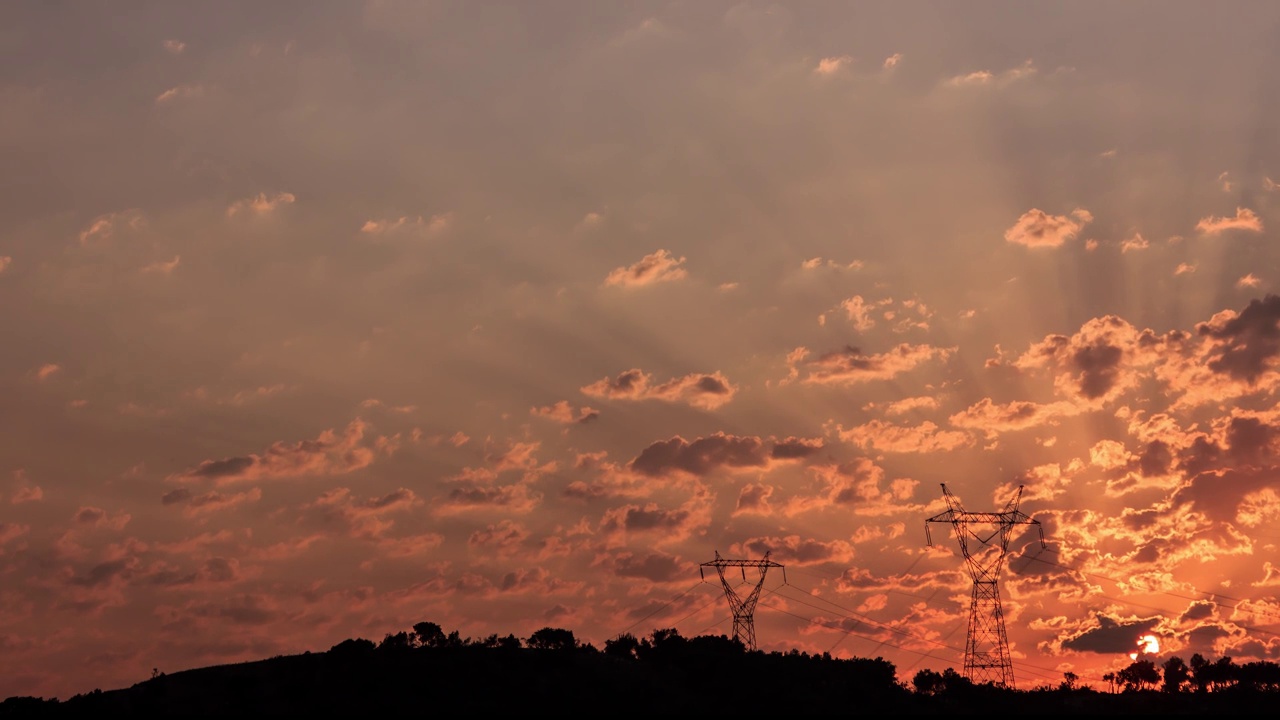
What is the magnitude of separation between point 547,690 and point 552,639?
104ft

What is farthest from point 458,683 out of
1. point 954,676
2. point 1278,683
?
point 1278,683

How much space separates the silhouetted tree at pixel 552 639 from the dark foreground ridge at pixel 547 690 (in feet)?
1.17

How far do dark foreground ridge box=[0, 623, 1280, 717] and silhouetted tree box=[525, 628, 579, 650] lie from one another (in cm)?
36

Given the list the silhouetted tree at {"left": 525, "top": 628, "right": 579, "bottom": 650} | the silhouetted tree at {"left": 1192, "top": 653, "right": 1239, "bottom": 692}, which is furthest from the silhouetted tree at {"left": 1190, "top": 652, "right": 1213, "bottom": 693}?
the silhouetted tree at {"left": 525, "top": 628, "right": 579, "bottom": 650}

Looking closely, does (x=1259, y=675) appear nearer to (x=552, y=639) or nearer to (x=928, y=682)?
(x=928, y=682)

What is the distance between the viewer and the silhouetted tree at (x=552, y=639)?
562 ft

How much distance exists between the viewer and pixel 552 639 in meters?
174

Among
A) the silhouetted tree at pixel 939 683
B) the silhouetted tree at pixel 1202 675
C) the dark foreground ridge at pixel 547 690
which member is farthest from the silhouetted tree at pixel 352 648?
the silhouetted tree at pixel 1202 675

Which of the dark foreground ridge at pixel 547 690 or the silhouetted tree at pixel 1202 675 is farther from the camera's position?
the silhouetted tree at pixel 1202 675

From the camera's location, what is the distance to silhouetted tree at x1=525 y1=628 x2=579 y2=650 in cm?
17138

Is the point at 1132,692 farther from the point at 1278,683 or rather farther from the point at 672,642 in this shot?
the point at 672,642

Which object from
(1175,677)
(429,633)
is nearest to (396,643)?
(429,633)

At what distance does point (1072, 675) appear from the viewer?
182625 mm

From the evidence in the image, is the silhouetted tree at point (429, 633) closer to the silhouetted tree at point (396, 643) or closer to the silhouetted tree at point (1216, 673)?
the silhouetted tree at point (396, 643)
